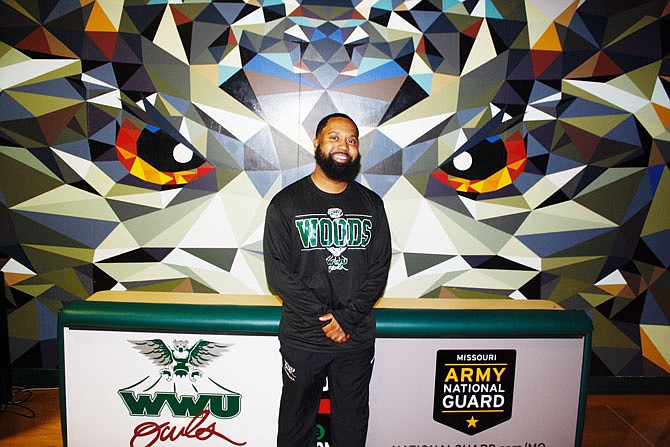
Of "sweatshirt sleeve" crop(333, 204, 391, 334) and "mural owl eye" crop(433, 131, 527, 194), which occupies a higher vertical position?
"mural owl eye" crop(433, 131, 527, 194)

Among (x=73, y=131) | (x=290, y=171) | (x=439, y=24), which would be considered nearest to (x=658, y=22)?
(x=439, y=24)

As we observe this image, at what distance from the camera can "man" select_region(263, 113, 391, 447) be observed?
70.7 inches

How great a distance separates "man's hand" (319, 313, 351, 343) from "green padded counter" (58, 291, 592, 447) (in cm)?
36

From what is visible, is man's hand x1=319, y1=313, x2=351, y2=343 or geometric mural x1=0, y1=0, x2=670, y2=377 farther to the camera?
geometric mural x1=0, y1=0, x2=670, y2=377

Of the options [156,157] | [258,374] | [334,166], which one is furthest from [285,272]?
[156,157]

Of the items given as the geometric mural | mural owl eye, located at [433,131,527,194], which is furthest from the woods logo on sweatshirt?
mural owl eye, located at [433,131,527,194]

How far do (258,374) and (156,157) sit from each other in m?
1.44

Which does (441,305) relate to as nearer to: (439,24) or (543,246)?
(543,246)

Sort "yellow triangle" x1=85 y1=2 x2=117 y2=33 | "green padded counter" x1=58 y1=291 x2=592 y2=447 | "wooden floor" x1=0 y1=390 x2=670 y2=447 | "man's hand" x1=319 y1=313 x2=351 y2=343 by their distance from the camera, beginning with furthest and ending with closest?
"yellow triangle" x1=85 y1=2 x2=117 y2=33, "wooden floor" x1=0 y1=390 x2=670 y2=447, "green padded counter" x1=58 y1=291 x2=592 y2=447, "man's hand" x1=319 y1=313 x2=351 y2=343

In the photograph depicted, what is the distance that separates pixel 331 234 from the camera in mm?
1832

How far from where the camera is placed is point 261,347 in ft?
6.88

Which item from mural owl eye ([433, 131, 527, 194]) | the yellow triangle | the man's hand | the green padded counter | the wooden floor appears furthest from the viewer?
mural owl eye ([433, 131, 527, 194])

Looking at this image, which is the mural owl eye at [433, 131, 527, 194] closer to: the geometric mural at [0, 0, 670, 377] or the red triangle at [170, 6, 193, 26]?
the geometric mural at [0, 0, 670, 377]

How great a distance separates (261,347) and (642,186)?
100 inches
